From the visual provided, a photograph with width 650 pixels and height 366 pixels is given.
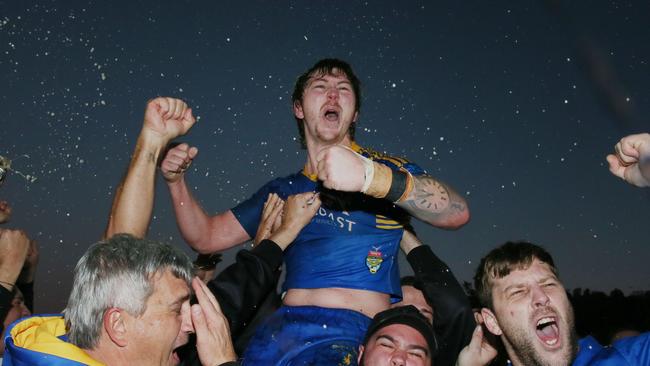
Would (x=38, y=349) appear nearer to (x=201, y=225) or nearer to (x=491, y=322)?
(x=201, y=225)

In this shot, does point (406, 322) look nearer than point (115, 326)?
No

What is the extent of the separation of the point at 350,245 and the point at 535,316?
4.23 ft

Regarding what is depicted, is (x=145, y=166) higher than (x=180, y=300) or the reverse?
higher

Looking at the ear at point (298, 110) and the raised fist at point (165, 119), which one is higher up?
the ear at point (298, 110)

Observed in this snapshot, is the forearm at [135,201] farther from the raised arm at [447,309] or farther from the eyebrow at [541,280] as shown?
the eyebrow at [541,280]

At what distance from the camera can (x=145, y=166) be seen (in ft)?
10.4

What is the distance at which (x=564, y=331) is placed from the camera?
11.5 ft

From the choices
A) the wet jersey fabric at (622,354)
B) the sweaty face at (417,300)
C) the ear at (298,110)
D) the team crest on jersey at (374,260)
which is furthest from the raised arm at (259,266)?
the wet jersey fabric at (622,354)

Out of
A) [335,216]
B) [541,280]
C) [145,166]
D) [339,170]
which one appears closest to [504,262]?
[541,280]

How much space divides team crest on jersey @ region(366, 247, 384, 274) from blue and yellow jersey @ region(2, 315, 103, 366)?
1.85m

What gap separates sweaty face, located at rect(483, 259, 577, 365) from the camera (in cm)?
353

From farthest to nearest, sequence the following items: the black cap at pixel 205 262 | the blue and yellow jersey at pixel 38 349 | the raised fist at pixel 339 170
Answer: the black cap at pixel 205 262 < the raised fist at pixel 339 170 < the blue and yellow jersey at pixel 38 349

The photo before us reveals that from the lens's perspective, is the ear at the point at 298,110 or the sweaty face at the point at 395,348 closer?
the sweaty face at the point at 395,348

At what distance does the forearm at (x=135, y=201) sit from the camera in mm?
3105
